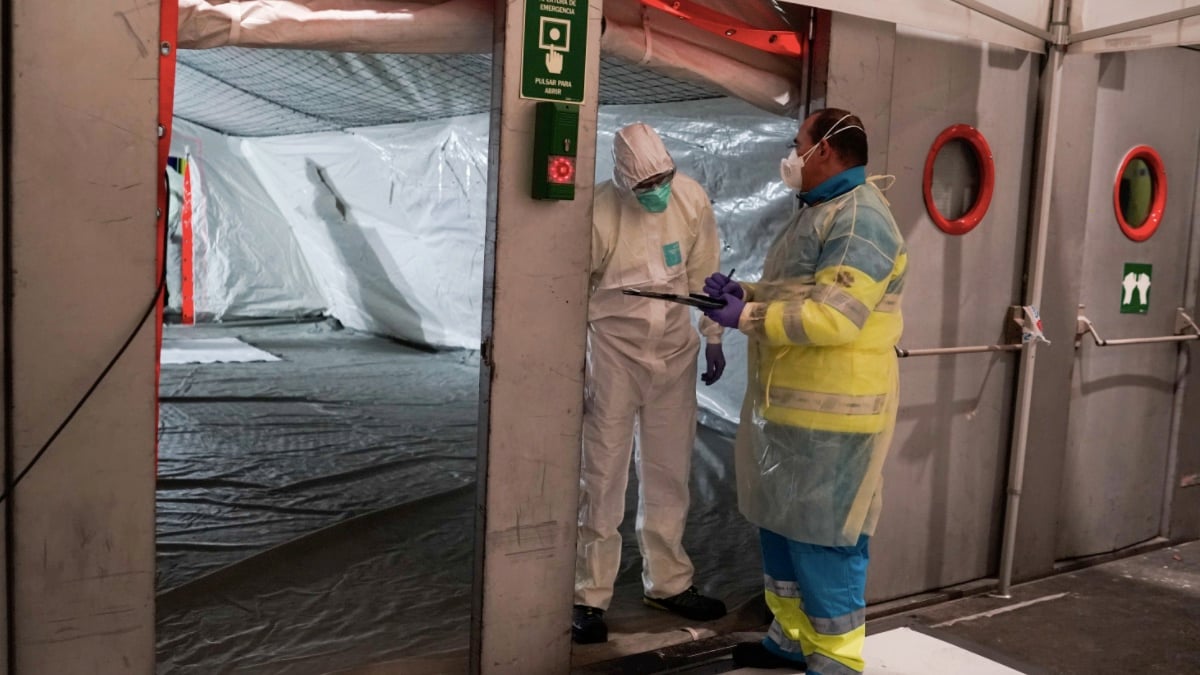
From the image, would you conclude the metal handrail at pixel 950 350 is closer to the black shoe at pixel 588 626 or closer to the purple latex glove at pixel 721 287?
the purple latex glove at pixel 721 287

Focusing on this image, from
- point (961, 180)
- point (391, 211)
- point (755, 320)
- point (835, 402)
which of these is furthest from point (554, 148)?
point (391, 211)

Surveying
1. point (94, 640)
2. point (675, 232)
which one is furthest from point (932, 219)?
point (94, 640)

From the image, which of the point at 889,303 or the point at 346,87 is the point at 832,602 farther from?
the point at 346,87

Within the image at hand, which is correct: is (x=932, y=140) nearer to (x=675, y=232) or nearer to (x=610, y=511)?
(x=675, y=232)

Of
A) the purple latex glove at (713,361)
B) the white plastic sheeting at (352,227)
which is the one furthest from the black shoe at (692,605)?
the white plastic sheeting at (352,227)

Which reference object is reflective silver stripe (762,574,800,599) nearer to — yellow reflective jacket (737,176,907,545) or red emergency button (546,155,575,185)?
Result: yellow reflective jacket (737,176,907,545)

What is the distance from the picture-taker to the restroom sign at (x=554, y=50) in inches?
81.0

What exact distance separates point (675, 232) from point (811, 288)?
58 centimetres

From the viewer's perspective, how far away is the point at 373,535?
3131 mm

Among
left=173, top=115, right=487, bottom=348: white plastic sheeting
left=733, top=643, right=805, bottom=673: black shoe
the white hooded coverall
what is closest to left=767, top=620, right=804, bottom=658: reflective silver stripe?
left=733, top=643, right=805, bottom=673: black shoe

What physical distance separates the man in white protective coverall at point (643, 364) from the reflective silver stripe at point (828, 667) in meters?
0.51

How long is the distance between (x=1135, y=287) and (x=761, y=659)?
193 cm

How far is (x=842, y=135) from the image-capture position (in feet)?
7.15

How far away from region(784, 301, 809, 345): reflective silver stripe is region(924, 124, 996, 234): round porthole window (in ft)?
3.12
